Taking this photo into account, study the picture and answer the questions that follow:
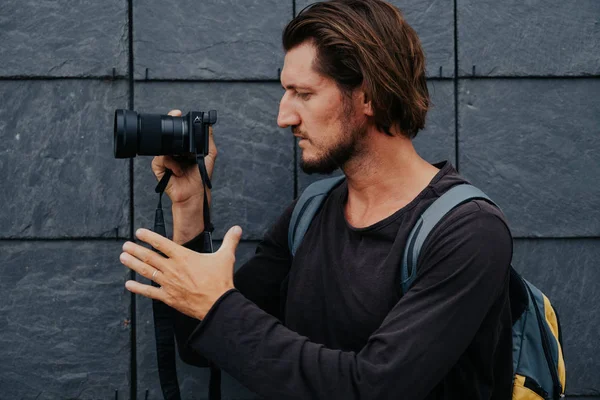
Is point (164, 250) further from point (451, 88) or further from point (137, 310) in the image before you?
point (451, 88)

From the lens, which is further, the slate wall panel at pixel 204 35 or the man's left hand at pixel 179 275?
the slate wall panel at pixel 204 35

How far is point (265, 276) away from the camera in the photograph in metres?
2.73

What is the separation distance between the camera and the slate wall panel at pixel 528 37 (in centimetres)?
319

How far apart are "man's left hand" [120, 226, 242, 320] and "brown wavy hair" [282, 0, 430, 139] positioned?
2.31ft

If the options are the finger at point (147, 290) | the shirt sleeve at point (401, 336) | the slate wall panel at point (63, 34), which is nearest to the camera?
the shirt sleeve at point (401, 336)

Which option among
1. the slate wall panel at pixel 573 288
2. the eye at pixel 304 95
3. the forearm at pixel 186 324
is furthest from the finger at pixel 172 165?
the slate wall panel at pixel 573 288

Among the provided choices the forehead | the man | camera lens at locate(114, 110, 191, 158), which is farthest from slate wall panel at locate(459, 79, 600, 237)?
camera lens at locate(114, 110, 191, 158)

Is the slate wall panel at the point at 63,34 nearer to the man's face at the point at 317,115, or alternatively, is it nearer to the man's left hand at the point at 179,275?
the man's face at the point at 317,115

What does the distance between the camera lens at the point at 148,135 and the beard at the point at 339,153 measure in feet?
1.38

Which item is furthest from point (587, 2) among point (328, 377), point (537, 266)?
point (328, 377)

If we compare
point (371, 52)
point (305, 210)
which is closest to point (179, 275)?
point (305, 210)

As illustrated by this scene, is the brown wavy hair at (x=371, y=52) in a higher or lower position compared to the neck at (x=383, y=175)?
higher

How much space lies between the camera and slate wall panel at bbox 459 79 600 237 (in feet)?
10.5

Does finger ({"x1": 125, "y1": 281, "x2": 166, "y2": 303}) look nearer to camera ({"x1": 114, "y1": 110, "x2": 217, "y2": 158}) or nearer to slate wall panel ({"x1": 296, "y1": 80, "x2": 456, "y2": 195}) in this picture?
camera ({"x1": 114, "y1": 110, "x2": 217, "y2": 158})
